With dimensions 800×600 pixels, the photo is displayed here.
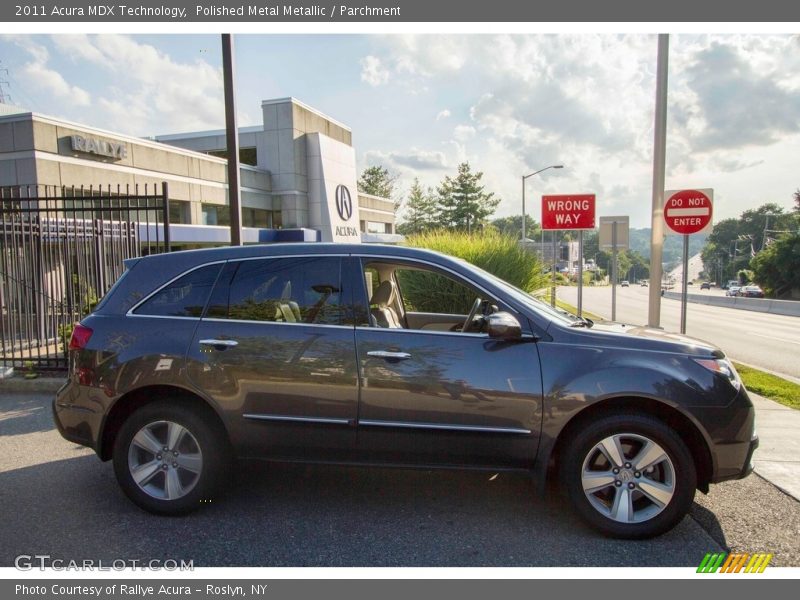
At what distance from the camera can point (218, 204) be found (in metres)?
24.1

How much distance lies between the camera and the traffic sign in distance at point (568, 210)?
10203 mm

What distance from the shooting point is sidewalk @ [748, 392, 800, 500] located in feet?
14.4

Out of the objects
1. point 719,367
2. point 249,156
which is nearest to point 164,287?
point 719,367

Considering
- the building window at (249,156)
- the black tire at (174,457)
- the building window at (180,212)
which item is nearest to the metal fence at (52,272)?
the black tire at (174,457)

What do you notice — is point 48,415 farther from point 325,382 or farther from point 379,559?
point 379,559

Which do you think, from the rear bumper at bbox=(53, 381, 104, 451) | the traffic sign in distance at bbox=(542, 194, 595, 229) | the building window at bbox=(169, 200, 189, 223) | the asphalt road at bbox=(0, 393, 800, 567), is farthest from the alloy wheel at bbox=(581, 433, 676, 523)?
the building window at bbox=(169, 200, 189, 223)

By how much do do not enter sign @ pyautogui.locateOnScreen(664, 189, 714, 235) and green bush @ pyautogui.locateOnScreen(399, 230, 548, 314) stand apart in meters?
3.08

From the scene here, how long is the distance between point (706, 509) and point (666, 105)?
6.98 meters

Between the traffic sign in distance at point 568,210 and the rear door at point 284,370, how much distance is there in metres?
7.48

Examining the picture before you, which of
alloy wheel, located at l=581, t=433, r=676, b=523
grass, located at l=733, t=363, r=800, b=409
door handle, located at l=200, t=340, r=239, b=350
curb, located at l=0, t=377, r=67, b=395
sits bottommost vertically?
grass, located at l=733, t=363, r=800, b=409

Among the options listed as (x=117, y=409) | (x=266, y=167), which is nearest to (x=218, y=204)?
(x=266, y=167)

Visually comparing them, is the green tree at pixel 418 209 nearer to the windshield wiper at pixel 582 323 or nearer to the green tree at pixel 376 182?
the green tree at pixel 376 182

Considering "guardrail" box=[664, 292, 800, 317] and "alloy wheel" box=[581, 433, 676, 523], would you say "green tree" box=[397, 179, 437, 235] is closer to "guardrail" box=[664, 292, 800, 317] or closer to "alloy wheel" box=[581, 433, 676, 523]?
"guardrail" box=[664, 292, 800, 317]

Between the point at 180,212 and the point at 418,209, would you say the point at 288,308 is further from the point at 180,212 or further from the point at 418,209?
the point at 418,209
